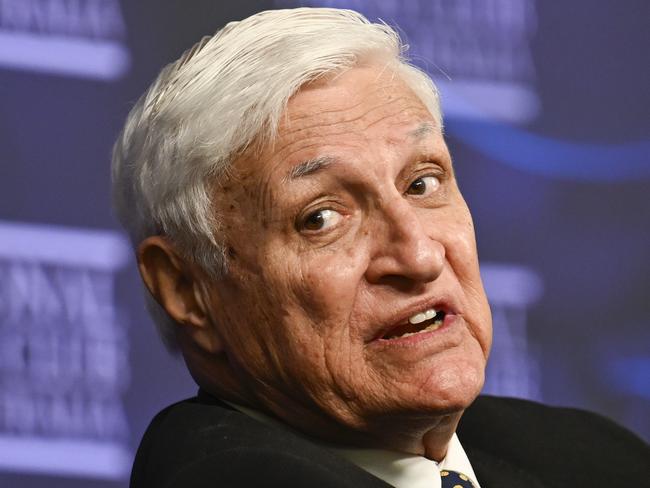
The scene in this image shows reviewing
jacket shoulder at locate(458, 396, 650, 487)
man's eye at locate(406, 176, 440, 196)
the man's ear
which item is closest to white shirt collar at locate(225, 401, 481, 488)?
the man's ear

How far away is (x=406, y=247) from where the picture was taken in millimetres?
1698

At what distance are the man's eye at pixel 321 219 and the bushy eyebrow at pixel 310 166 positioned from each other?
0.05 m

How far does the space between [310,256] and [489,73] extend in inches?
55.1

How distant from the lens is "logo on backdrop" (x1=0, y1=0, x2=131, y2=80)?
2.62 meters

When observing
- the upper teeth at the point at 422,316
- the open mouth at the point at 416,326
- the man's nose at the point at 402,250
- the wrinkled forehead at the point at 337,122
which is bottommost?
the open mouth at the point at 416,326

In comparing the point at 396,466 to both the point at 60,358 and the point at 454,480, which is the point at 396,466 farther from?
the point at 60,358

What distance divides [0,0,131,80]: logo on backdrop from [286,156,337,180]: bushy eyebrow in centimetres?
110

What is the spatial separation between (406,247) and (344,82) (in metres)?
0.26

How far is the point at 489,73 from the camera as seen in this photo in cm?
300

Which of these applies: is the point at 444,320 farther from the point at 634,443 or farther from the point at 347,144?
the point at 634,443

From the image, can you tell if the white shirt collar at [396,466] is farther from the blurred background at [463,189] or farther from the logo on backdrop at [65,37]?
the logo on backdrop at [65,37]

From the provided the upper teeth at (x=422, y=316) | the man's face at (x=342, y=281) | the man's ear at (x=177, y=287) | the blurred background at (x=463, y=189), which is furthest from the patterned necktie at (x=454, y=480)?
the blurred background at (x=463, y=189)

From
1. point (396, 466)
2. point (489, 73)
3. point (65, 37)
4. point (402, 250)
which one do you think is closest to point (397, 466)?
point (396, 466)

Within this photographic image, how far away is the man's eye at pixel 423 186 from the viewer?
5.94ft
